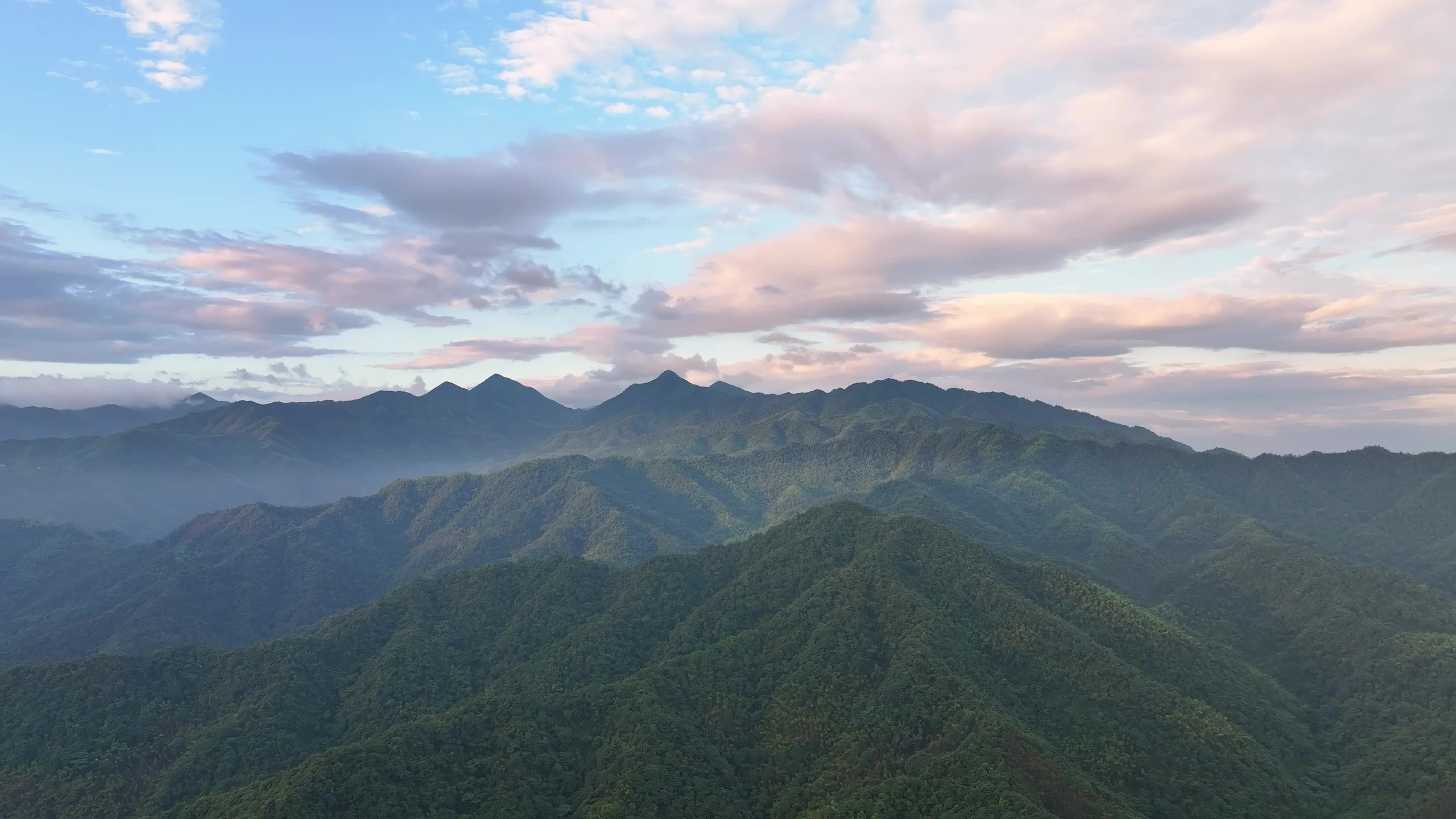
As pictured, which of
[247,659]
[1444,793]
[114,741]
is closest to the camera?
[1444,793]

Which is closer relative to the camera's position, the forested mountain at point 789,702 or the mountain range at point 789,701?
the forested mountain at point 789,702

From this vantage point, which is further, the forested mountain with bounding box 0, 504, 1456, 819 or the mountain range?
the mountain range

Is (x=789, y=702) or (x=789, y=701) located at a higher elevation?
(x=789, y=701)

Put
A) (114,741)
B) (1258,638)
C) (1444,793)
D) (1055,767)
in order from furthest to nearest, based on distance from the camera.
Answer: (1258,638) < (114,741) < (1444,793) < (1055,767)

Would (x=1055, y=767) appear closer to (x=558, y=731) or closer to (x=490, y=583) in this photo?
(x=558, y=731)

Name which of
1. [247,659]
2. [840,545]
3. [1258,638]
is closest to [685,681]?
[840,545]

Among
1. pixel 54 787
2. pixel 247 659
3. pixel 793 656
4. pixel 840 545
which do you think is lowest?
pixel 54 787

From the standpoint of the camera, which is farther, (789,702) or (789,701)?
(789,701)

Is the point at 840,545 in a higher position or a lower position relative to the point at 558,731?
higher
